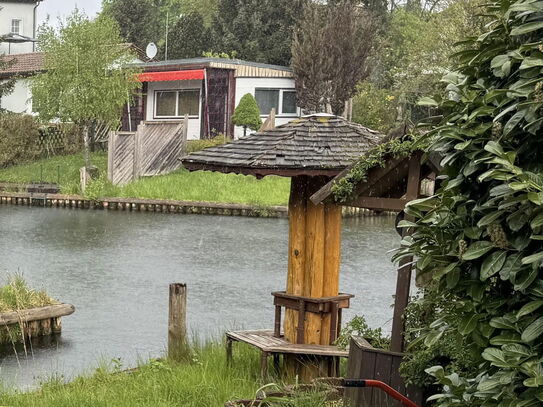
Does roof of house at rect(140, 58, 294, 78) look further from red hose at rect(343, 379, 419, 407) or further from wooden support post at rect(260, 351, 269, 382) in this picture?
red hose at rect(343, 379, 419, 407)

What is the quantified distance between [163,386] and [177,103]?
3823 centimetres

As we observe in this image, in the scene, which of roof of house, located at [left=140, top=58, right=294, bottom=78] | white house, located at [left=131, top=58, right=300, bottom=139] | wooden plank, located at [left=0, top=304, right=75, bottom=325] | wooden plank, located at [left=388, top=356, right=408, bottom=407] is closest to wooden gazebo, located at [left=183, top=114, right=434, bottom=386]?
wooden plank, located at [left=388, top=356, right=408, bottom=407]

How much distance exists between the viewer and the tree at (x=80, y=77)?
4053 cm

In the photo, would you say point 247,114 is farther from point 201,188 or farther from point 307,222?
point 307,222

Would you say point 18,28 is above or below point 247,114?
above

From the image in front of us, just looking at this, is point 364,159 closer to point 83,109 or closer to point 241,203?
point 241,203

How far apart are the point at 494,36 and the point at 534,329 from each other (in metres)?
1.38

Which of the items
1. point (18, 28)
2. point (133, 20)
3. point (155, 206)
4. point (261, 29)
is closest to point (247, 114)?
point (155, 206)

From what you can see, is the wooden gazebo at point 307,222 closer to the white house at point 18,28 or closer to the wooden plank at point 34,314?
the wooden plank at point 34,314

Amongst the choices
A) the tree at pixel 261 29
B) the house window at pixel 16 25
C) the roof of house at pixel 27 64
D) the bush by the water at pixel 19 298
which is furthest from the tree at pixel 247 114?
the house window at pixel 16 25

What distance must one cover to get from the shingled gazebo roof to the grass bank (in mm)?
2030

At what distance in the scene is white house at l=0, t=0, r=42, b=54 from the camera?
6769 cm

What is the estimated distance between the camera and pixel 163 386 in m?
10.3

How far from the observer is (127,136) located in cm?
3828
